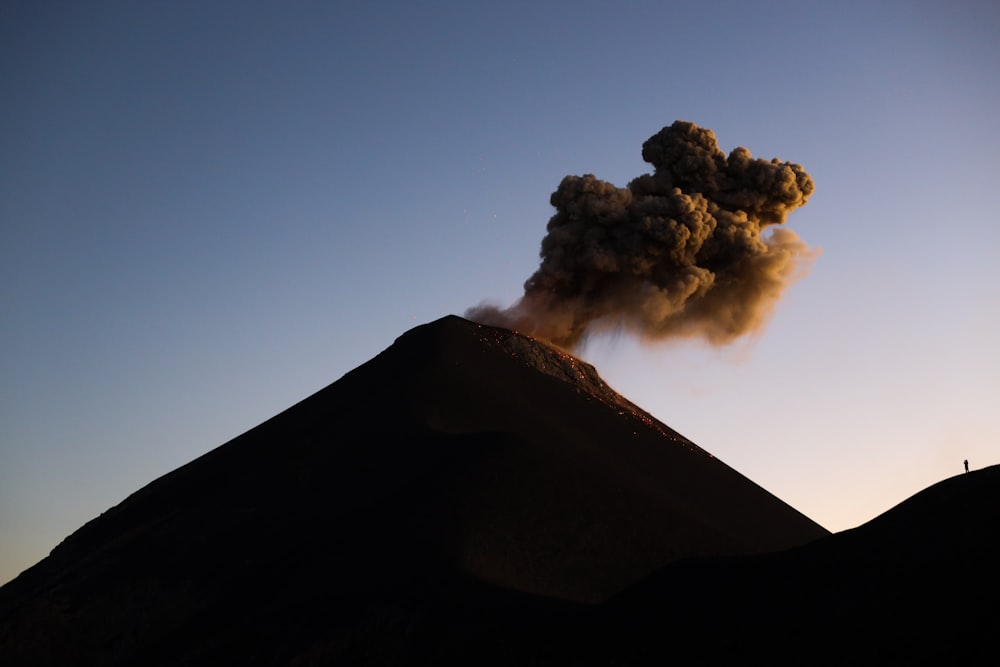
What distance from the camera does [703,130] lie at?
68.5m

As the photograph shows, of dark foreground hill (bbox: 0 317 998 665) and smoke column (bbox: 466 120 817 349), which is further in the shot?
smoke column (bbox: 466 120 817 349)

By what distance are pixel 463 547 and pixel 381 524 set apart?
397cm

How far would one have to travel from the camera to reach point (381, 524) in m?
42.9

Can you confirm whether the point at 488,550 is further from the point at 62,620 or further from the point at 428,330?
the point at 428,330

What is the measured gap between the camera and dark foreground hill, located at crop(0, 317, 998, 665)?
102 feet

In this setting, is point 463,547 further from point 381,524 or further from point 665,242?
point 665,242

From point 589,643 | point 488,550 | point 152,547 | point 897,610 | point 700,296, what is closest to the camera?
point 897,610

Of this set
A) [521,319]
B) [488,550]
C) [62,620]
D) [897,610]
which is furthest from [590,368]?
[897,610]

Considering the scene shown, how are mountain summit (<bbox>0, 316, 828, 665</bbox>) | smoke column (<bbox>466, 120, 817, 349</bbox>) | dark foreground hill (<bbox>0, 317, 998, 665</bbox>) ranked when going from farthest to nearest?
smoke column (<bbox>466, 120, 817, 349</bbox>), mountain summit (<bbox>0, 316, 828, 665</bbox>), dark foreground hill (<bbox>0, 317, 998, 665</bbox>)

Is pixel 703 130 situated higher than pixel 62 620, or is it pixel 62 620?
pixel 703 130

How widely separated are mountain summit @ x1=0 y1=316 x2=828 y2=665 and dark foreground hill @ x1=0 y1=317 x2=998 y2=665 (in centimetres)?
11

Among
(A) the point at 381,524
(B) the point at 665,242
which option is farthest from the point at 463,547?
(B) the point at 665,242

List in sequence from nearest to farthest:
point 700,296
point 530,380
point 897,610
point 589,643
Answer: point 897,610 → point 589,643 → point 530,380 → point 700,296

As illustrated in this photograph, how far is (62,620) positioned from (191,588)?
4.62 m
